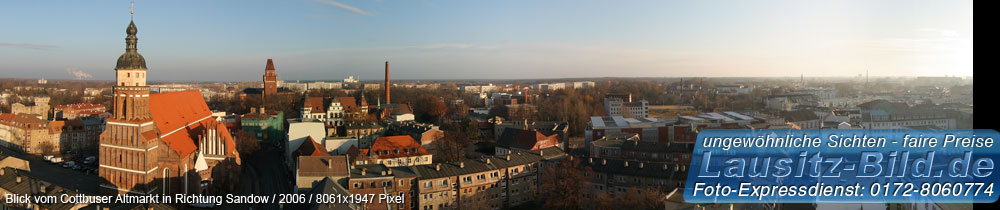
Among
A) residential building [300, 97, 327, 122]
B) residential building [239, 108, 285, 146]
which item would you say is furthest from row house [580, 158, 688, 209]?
residential building [300, 97, 327, 122]

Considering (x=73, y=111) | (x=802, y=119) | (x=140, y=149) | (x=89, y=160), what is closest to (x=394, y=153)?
(x=140, y=149)

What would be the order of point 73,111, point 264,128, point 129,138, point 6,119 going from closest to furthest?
point 129,138 < point 6,119 < point 264,128 < point 73,111

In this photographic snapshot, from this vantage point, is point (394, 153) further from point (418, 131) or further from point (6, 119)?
point (6, 119)

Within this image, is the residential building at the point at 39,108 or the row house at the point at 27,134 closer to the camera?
the row house at the point at 27,134

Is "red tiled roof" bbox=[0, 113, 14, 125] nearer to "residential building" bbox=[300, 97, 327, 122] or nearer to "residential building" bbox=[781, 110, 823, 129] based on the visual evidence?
"residential building" bbox=[300, 97, 327, 122]

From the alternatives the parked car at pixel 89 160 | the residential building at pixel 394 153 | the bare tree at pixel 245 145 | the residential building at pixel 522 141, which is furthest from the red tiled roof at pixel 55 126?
the residential building at pixel 522 141

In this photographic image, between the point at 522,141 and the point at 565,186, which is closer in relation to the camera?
the point at 565,186

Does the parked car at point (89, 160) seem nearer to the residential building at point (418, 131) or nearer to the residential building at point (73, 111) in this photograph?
the residential building at point (418, 131)
